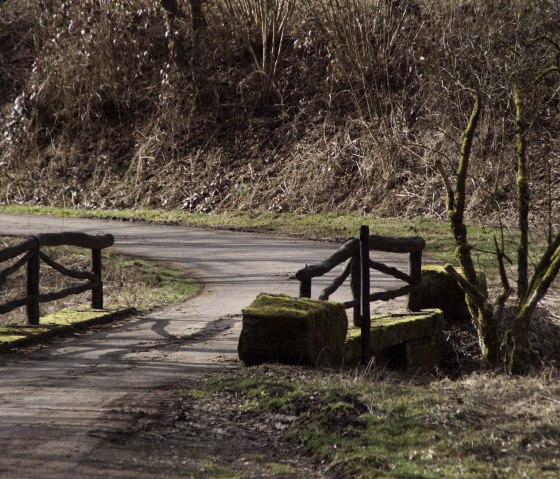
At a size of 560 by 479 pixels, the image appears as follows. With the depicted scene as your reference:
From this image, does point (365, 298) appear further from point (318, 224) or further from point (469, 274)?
point (318, 224)

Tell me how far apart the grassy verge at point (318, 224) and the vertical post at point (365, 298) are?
20.3ft

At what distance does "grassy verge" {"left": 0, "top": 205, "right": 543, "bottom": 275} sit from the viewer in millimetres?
19219

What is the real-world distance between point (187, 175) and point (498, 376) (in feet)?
59.5

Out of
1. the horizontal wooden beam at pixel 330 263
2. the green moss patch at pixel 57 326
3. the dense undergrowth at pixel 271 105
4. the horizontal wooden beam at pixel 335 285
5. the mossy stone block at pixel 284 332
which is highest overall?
the dense undergrowth at pixel 271 105

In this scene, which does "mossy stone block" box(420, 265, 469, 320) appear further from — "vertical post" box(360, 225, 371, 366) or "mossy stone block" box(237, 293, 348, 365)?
"mossy stone block" box(237, 293, 348, 365)

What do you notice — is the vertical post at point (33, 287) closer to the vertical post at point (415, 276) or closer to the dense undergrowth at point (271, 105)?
the vertical post at point (415, 276)

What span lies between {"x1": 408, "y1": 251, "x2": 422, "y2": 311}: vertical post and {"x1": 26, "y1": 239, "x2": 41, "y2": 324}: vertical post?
4.60 metres

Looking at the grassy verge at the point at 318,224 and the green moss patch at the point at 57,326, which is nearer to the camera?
the green moss patch at the point at 57,326

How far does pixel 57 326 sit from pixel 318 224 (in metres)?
11.5

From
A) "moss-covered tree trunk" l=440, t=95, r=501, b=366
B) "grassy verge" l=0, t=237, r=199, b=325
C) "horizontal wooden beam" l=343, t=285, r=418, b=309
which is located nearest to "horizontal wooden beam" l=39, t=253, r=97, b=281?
"grassy verge" l=0, t=237, r=199, b=325

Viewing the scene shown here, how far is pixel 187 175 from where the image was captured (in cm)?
2770

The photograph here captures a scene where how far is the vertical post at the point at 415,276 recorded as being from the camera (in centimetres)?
1313

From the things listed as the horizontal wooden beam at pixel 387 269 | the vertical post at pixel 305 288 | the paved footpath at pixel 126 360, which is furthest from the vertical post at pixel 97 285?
the vertical post at pixel 305 288

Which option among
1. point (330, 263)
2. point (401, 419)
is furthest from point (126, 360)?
point (401, 419)
